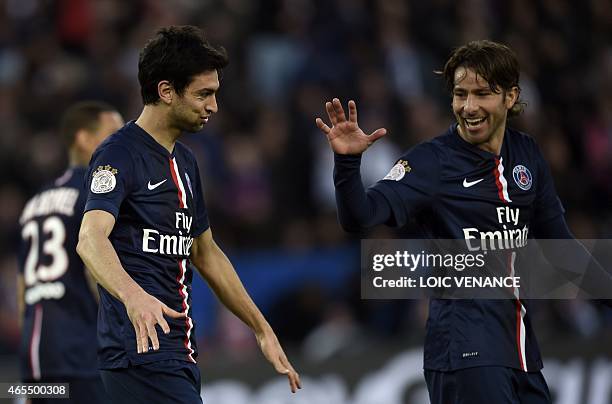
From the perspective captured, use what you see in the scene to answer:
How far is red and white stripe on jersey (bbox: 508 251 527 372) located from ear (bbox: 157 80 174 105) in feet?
5.70


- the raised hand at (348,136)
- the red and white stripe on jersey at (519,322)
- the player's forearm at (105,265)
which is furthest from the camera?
the red and white stripe on jersey at (519,322)

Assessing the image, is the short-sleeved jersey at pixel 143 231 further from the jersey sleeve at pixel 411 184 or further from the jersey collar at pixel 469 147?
the jersey collar at pixel 469 147

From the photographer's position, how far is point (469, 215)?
212 inches

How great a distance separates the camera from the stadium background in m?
8.95

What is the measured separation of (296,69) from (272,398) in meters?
4.82

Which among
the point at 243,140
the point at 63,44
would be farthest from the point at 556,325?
the point at 63,44

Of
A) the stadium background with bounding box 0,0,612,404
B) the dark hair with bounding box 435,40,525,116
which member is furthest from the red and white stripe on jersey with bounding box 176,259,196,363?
the stadium background with bounding box 0,0,612,404

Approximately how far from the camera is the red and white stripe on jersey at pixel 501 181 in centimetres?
545

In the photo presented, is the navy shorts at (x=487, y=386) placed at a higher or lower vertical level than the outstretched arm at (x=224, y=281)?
lower

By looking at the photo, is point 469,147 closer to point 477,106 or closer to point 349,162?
point 477,106

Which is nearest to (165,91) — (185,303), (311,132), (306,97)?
(185,303)

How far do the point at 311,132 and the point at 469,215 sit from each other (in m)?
6.19

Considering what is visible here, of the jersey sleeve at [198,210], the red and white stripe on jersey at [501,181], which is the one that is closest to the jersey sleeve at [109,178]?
the jersey sleeve at [198,210]

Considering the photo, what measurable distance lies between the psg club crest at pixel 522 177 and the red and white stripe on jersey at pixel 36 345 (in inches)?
117
